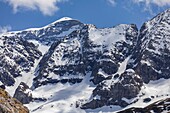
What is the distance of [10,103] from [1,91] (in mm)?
2716

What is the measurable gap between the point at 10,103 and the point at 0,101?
1.69m

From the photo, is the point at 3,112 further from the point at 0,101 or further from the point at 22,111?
the point at 22,111

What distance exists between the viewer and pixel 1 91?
44.5 metres

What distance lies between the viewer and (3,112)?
129ft

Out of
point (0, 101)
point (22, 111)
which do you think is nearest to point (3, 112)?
point (0, 101)

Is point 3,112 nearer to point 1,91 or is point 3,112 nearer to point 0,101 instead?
point 0,101

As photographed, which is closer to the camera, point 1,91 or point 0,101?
point 0,101

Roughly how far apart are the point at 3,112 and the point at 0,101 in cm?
159

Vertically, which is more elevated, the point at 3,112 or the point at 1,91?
the point at 1,91

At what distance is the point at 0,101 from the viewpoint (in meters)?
40.7

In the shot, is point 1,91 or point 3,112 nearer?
point 3,112

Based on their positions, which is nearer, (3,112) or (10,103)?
(3,112)

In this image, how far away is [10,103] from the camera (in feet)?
139

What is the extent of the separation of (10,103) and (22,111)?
6.59 ft
